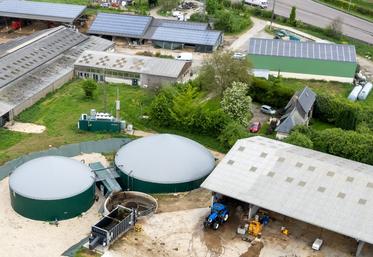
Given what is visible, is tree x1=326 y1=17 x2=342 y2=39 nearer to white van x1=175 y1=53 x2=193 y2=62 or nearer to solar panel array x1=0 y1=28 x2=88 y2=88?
white van x1=175 y1=53 x2=193 y2=62

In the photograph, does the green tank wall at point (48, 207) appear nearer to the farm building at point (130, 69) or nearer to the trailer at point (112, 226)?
the trailer at point (112, 226)

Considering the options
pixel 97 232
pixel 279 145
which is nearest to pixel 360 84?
pixel 279 145

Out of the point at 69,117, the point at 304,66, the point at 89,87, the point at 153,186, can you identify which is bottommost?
the point at 69,117

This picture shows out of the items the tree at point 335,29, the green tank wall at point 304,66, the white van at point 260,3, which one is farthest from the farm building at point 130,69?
the white van at point 260,3

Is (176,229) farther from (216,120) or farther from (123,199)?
(216,120)

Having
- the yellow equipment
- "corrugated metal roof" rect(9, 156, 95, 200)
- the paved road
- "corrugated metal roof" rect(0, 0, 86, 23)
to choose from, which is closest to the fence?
"corrugated metal roof" rect(9, 156, 95, 200)

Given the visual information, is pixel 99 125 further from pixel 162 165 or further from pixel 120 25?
pixel 120 25

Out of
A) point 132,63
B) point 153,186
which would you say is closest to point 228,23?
point 132,63

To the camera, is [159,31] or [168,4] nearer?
[159,31]
